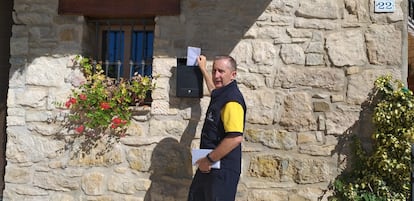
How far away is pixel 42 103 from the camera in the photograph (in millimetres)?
4012

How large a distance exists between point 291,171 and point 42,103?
2.30 m

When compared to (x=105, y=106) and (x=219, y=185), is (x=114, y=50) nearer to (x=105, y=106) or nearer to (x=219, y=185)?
(x=105, y=106)

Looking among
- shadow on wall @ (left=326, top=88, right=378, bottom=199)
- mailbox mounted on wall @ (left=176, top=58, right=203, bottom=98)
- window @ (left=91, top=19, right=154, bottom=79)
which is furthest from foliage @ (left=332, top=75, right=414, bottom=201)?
window @ (left=91, top=19, right=154, bottom=79)

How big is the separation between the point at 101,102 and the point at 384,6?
8.39ft

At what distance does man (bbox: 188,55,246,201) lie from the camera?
2898 millimetres

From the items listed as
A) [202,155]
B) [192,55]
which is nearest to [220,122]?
[202,155]

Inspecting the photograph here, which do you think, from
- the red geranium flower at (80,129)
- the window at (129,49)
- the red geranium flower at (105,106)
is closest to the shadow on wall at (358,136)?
the window at (129,49)

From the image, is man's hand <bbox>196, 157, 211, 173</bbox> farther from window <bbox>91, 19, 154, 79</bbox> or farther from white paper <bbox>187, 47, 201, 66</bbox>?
window <bbox>91, 19, 154, 79</bbox>

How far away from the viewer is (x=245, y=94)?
385cm

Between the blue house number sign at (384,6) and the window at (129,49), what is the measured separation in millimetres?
1981

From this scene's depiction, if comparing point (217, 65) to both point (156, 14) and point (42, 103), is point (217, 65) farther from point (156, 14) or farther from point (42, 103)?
point (42, 103)

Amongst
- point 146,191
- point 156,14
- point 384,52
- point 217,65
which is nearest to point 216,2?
point 156,14

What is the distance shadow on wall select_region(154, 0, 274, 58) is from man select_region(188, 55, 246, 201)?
79cm

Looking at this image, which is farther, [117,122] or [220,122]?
[117,122]
